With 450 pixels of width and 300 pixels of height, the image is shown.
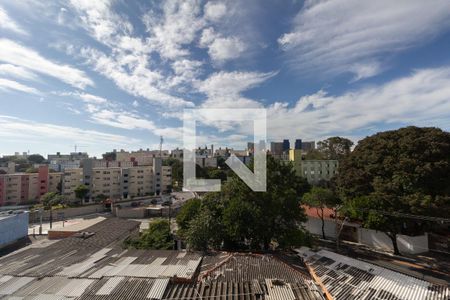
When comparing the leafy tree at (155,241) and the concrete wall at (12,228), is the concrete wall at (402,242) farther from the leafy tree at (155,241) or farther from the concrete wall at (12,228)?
the concrete wall at (12,228)

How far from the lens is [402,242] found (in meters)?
14.9

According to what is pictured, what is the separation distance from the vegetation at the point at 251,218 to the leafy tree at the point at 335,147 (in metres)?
24.9

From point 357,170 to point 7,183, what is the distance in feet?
128

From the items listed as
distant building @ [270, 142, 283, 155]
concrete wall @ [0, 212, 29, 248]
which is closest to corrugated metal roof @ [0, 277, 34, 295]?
concrete wall @ [0, 212, 29, 248]

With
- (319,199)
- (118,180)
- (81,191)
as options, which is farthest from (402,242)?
(118,180)

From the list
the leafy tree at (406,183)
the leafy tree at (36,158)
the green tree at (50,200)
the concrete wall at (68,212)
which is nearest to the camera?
the leafy tree at (406,183)

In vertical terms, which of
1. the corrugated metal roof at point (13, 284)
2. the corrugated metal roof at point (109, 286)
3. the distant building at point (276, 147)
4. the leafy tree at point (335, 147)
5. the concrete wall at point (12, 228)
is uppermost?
the distant building at point (276, 147)

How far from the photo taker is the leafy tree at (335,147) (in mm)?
35531

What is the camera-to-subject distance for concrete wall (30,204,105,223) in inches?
1047

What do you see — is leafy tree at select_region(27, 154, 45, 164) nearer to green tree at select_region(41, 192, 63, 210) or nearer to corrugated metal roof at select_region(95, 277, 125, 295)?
green tree at select_region(41, 192, 63, 210)

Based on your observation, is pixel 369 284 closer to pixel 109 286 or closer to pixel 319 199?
pixel 109 286

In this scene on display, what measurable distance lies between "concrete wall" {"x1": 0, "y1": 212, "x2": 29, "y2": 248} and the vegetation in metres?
12.8

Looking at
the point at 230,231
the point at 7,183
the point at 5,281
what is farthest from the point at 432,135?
the point at 7,183

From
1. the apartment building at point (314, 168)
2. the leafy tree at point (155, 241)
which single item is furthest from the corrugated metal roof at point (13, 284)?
the apartment building at point (314, 168)
